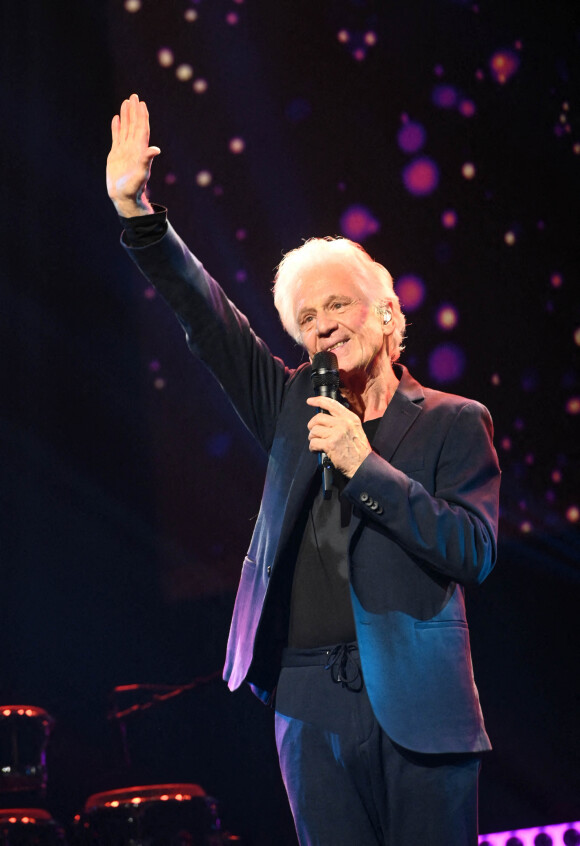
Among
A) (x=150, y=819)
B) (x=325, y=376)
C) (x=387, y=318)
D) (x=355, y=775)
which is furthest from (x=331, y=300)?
(x=150, y=819)

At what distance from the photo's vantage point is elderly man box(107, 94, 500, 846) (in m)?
1.41

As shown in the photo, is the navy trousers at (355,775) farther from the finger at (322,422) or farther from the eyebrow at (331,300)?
the eyebrow at (331,300)

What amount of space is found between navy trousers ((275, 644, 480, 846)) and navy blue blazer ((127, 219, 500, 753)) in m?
0.05

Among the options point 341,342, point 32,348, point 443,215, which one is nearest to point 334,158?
point 443,215

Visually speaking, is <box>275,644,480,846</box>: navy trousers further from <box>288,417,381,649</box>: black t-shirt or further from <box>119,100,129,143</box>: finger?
<box>119,100,129,143</box>: finger

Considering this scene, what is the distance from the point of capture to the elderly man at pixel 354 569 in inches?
55.4

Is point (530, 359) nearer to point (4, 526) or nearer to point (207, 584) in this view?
point (207, 584)


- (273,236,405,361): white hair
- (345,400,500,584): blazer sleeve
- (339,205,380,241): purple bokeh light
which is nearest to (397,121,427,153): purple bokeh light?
(339,205,380,241): purple bokeh light

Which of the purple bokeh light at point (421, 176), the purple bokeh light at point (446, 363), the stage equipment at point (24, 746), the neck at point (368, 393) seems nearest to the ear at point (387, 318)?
the neck at point (368, 393)

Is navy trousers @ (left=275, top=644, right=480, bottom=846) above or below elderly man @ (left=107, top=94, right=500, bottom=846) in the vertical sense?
below

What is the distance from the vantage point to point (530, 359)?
3.63m

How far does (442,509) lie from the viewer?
147cm

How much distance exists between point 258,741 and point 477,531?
9.48 ft

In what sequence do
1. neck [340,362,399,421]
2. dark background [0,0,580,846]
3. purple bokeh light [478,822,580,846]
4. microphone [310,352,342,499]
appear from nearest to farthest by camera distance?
microphone [310,352,342,499], neck [340,362,399,421], purple bokeh light [478,822,580,846], dark background [0,0,580,846]
